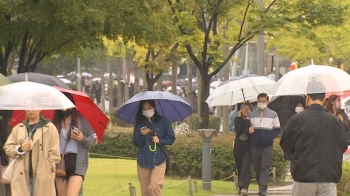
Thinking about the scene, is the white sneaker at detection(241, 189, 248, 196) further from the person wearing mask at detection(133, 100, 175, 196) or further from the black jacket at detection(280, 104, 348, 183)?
the black jacket at detection(280, 104, 348, 183)

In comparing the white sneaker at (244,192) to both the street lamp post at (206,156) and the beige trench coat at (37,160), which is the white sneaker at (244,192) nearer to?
the street lamp post at (206,156)

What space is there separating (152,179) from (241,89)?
Answer: 4269 millimetres

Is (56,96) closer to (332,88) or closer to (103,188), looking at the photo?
(332,88)

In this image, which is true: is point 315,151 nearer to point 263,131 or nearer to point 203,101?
point 263,131

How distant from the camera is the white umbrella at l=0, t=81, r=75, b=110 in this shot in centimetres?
860

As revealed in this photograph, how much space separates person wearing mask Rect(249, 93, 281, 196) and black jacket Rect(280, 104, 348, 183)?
5322 millimetres

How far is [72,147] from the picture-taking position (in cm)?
964

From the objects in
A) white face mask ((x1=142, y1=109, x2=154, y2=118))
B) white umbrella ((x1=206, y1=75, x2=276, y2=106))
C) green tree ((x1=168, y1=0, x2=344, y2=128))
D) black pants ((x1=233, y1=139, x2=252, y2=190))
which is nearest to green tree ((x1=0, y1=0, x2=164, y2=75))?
green tree ((x1=168, y1=0, x2=344, y2=128))

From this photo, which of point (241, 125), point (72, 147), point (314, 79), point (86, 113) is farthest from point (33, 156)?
point (241, 125)

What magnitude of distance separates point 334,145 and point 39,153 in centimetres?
290

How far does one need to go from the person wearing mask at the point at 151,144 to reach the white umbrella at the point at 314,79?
7.54 feet

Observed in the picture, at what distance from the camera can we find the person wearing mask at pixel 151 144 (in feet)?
35.9

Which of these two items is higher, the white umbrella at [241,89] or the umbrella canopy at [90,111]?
the white umbrella at [241,89]

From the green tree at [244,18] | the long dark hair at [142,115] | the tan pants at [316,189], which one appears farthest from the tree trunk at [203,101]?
the tan pants at [316,189]
